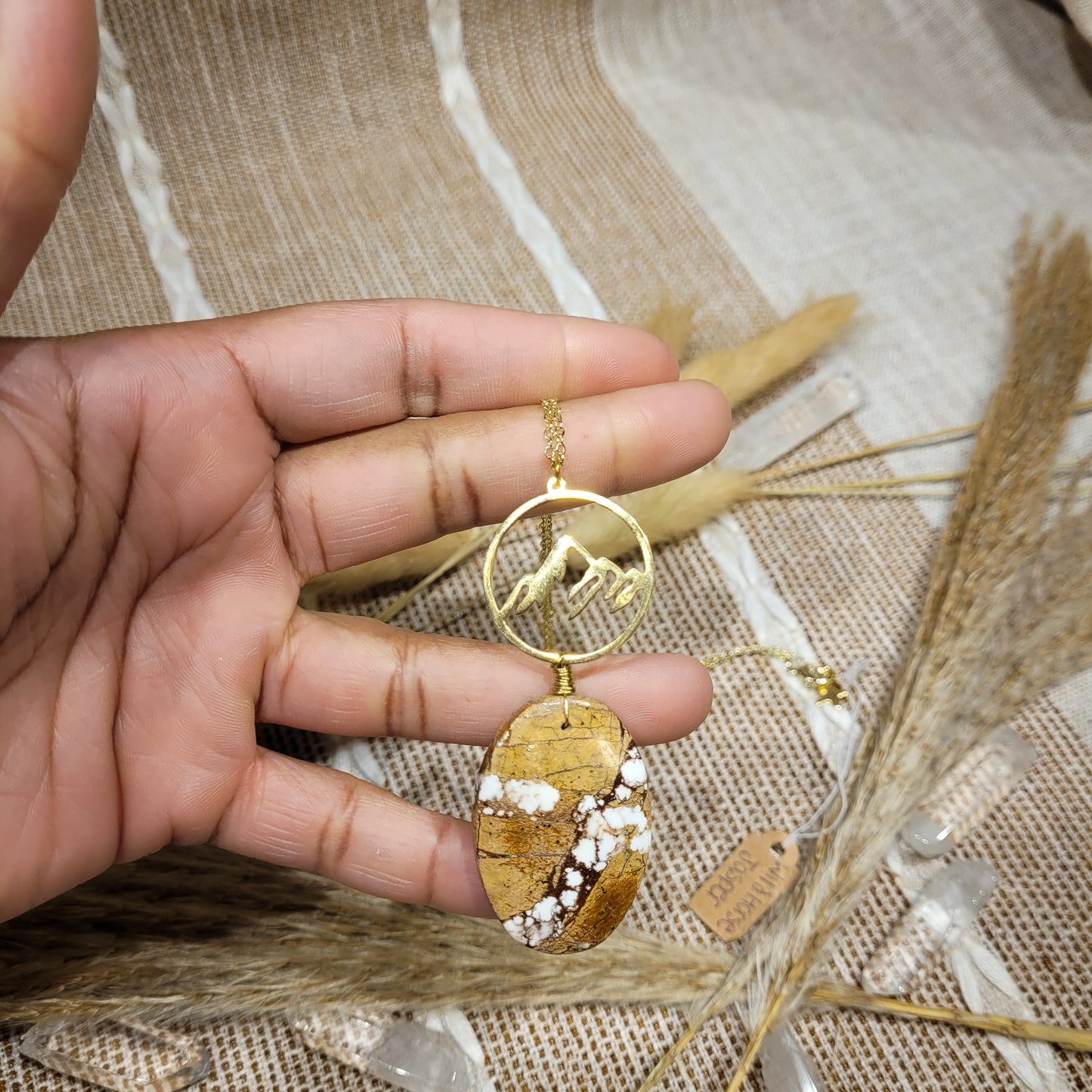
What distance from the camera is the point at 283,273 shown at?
75.0 inches

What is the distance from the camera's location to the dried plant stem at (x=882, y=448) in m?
1.74

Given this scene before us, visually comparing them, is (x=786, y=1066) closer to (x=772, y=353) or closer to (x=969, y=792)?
(x=969, y=792)

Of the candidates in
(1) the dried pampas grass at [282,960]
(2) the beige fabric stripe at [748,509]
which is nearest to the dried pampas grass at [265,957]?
(1) the dried pampas grass at [282,960]

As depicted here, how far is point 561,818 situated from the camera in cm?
122

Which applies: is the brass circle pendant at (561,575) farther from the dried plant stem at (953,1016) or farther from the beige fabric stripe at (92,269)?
the beige fabric stripe at (92,269)

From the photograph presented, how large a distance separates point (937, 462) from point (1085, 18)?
1.01m

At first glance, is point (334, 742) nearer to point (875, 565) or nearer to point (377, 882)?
point (377, 882)

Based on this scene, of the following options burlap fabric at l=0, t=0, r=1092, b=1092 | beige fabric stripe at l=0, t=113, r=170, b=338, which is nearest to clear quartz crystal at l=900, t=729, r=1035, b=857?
burlap fabric at l=0, t=0, r=1092, b=1092

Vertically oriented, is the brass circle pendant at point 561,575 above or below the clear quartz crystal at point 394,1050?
above

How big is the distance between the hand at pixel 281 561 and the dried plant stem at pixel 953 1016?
0.43 metres

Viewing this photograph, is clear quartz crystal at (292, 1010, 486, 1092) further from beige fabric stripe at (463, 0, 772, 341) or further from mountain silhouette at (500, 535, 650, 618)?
beige fabric stripe at (463, 0, 772, 341)

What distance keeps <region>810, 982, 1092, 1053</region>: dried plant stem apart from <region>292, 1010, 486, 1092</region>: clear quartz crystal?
0.53 metres

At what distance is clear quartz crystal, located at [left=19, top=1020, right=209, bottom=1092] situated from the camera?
126 centimetres

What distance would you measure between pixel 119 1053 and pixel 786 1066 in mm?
941
